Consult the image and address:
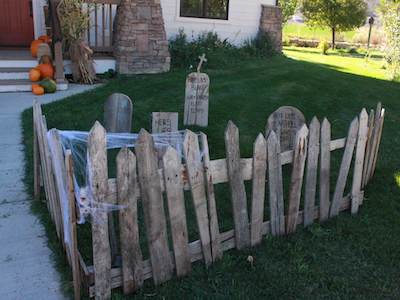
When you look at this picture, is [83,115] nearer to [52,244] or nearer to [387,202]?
[52,244]

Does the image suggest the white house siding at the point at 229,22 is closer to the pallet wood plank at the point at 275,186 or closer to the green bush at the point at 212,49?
the green bush at the point at 212,49

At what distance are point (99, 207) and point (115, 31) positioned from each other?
→ 820 cm

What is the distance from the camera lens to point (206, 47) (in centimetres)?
1221

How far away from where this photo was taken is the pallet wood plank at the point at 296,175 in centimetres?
363

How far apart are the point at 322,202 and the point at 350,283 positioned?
94cm

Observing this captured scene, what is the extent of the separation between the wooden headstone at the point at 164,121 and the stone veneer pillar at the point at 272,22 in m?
9.46

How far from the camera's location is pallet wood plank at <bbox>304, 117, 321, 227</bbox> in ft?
12.2

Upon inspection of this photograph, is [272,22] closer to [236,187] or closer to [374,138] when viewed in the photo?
[374,138]

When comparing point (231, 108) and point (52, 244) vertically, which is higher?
point (231, 108)

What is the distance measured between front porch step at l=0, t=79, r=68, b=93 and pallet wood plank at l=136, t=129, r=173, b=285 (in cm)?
642

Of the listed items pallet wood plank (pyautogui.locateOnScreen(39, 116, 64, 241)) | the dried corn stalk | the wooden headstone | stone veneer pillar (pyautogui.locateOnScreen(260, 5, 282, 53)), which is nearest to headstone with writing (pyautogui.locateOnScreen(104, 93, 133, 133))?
the wooden headstone

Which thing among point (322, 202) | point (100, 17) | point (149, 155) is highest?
point (100, 17)

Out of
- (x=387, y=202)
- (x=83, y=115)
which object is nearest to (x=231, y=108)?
(x=83, y=115)

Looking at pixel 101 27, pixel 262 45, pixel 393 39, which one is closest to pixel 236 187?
pixel 101 27
